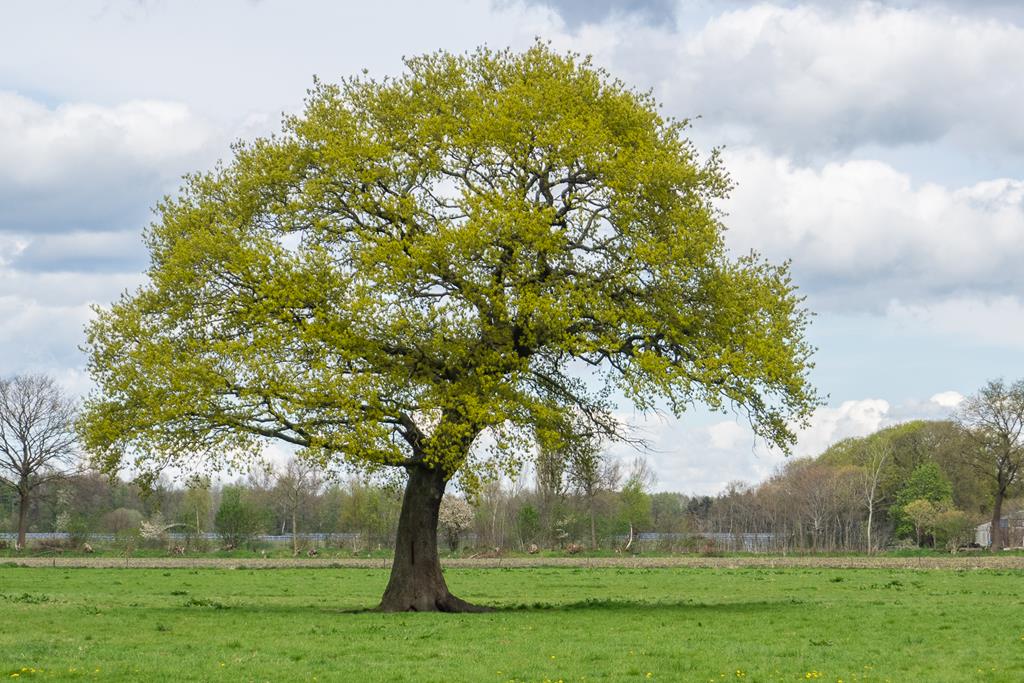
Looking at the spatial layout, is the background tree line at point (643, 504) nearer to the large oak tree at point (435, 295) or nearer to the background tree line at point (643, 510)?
the background tree line at point (643, 510)

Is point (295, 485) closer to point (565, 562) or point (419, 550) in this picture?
point (565, 562)

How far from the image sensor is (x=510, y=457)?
92.4ft

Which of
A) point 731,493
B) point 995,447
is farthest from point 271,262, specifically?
point 731,493

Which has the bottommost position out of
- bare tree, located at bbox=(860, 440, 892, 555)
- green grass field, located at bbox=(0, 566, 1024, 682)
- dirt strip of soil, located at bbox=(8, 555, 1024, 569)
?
dirt strip of soil, located at bbox=(8, 555, 1024, 569)

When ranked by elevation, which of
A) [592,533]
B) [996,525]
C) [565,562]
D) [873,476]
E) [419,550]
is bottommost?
[565,562]

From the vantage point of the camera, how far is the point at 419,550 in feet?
100

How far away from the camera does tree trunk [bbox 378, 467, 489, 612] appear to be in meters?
30.4

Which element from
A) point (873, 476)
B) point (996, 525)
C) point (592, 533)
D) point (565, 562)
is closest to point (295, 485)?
point (592, 533)

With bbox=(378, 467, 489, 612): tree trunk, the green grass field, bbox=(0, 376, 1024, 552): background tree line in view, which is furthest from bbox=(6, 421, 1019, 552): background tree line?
bbox=(378, 467, 489, 612): tree trunk

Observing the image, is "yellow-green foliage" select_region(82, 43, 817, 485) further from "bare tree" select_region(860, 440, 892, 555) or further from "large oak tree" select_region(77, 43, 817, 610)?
"bare tree" select_region(860, 440, 892, 555)

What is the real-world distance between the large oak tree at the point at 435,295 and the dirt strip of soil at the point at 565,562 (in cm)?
3266

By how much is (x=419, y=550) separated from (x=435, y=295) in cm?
738

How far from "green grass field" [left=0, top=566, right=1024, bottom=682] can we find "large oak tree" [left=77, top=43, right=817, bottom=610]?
4.36 metres

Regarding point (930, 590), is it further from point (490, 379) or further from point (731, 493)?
point (731, 493)
